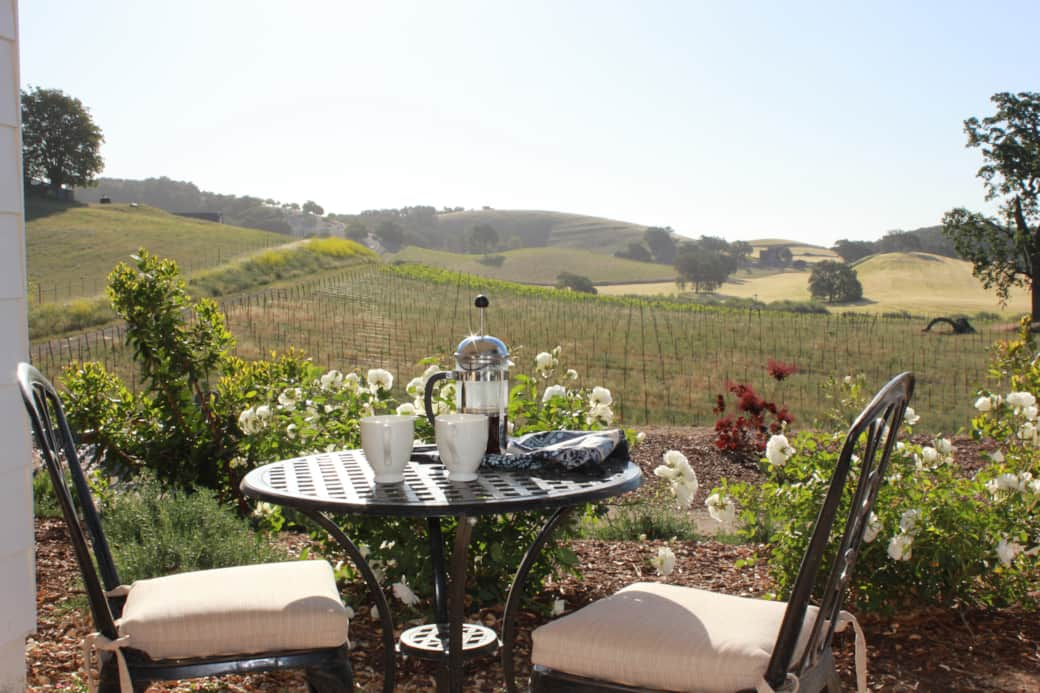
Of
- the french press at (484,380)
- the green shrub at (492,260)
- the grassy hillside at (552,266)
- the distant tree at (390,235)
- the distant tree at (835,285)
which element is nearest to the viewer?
the french press at (484,380)

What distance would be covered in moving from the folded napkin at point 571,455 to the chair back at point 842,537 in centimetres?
47

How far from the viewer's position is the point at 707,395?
10.5 meters

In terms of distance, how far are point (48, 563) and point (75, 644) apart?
742mm

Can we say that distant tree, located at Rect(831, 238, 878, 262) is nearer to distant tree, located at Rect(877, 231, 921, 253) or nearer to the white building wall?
distant tree, located at Rect(877, 231, 921, 253)

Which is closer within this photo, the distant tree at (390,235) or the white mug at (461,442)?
the white mug at (461,442)

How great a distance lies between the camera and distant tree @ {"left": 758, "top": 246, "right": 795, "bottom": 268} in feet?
187

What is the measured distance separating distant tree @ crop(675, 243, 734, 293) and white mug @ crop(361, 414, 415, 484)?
4635 centimetres

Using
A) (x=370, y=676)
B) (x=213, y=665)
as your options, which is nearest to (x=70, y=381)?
(x=370, y=676)

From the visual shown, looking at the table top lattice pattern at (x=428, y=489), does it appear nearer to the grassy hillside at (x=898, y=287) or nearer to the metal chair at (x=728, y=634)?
the metal chair at (x=728, y=634)

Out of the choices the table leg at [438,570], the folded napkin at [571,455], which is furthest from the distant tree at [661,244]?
the folded napkin at [571,455]

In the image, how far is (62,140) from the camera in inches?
1448

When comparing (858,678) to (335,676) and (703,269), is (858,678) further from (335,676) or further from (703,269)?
(703,269)

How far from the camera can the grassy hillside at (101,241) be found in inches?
927

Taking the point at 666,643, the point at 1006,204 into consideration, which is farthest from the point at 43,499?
the point at 1006,204
